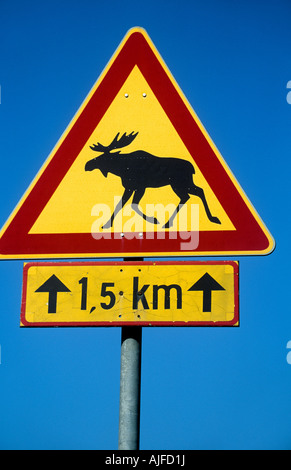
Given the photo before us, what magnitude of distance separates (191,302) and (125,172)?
0.45 metres

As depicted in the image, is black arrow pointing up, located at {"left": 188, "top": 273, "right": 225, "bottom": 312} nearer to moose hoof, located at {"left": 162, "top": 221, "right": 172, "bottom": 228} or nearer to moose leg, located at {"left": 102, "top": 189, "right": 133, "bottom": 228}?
moose hoof, located at {"left": 162, "top": 221, "right": 172, "bottom": 228}

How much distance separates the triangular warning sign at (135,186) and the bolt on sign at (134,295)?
51 millimetres

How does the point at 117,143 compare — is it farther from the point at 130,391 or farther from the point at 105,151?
the point at 130,391

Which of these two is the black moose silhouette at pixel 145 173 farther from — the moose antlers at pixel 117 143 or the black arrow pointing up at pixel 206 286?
the black arrow pointing up at pixel 206 286

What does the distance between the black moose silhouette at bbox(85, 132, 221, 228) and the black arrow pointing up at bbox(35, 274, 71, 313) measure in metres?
0.22

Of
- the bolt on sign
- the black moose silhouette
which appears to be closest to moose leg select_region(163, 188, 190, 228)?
the black moose silhouette

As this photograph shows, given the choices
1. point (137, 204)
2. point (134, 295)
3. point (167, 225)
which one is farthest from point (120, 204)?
point (134, 295)

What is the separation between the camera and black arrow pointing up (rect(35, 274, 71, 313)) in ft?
5.62

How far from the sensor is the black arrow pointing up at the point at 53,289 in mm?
1713

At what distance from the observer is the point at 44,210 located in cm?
182

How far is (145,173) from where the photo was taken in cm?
178

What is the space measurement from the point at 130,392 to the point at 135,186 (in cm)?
60
